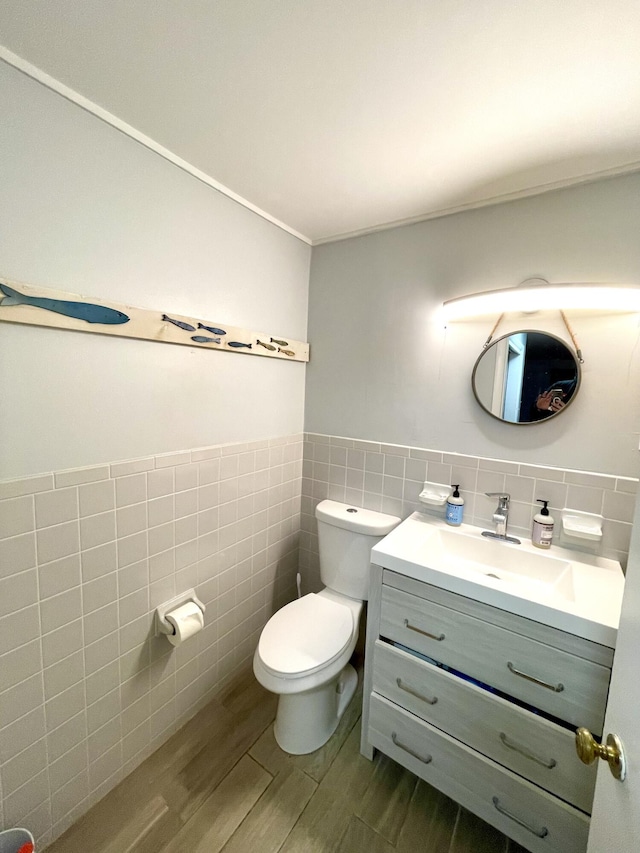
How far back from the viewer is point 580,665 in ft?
2.92

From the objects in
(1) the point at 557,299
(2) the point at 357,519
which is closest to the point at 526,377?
(1) the point at 557,299

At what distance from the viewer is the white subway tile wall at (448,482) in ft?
3.98

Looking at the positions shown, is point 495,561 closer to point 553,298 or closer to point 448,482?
point 448,482

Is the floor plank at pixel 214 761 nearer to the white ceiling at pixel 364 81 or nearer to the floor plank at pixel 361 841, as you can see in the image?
the floor plank at pixel 361 841

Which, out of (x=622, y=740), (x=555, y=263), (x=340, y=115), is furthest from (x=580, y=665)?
(x=340, y=115)

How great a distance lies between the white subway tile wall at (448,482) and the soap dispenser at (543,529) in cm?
4

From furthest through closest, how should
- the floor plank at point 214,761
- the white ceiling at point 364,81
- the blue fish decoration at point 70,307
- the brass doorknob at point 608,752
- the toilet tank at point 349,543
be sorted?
1. the toilet tank at point 349,543
2. the floor plank at point 214,761
3. the blue fish decoration at point 70,307
4. the white ceiling at point 364,81
5. the brass doorknob at point 608,752

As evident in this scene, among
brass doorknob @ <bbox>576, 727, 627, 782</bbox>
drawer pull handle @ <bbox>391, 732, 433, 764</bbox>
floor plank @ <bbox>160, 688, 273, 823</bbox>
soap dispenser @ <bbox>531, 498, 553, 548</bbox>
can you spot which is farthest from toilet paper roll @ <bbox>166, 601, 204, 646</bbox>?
soap dispenser @ <bbox>531, 498, 553, 548</bbox>

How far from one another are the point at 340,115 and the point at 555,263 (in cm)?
93

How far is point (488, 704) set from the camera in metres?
1.02

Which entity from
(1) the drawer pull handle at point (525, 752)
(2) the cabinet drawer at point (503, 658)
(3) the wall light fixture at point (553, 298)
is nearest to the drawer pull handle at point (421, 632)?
(2) the cabinet drawer at point (503, 658)

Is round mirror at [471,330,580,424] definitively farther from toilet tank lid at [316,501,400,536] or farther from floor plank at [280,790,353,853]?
floor plank at [280,790,353,853]

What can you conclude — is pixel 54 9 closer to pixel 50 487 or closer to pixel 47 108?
pixel 47 108

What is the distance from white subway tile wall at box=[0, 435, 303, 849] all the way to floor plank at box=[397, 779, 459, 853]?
909 millimetres
